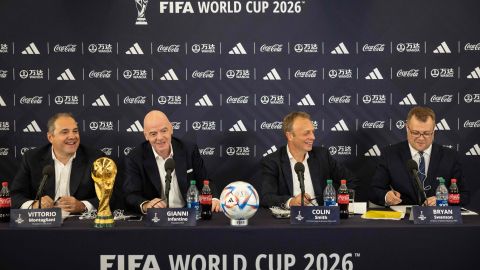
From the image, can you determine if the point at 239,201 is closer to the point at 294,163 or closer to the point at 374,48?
the point at 294,163

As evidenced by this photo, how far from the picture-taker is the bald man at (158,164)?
4.43 metres

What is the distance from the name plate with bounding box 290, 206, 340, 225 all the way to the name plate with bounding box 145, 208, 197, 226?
0.54 meters

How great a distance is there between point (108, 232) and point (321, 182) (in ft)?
5.77

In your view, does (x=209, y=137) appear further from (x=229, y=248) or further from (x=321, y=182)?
(x=229, y=248)

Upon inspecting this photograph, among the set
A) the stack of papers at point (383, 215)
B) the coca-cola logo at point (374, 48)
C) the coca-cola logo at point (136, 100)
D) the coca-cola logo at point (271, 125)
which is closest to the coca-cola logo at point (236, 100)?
the coca-cola logo at point (271, 125)

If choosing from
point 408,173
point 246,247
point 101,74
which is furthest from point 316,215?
point 101,74

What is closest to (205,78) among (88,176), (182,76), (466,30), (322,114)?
(182,76)

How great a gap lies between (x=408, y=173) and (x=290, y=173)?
0.79m

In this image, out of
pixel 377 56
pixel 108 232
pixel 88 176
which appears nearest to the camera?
pixel 108 232

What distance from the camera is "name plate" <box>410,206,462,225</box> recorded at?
350 centimetres

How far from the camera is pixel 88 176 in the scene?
4.52 metres

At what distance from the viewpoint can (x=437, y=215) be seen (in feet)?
11.5

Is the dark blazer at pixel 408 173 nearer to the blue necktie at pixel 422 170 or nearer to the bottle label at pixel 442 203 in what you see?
the blue necktie at pixel 422 170

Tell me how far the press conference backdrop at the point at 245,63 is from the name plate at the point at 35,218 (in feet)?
6.15
